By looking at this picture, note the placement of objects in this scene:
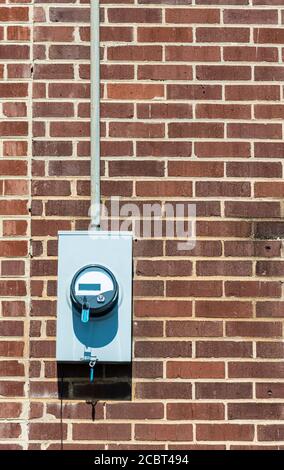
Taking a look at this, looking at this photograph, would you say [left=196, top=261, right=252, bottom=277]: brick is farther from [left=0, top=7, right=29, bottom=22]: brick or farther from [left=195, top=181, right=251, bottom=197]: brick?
[left=0, top=7, right=29, bottom=22]: brick

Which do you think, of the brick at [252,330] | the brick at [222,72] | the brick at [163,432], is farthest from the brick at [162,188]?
the brick at [163,432]

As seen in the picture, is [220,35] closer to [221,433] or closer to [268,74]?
[268,74]

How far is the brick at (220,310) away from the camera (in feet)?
11.2

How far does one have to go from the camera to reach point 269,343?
3.40m

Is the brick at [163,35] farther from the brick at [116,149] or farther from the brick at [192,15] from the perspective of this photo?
the brick at [116,149]

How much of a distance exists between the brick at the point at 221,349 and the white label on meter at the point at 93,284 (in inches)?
17.8

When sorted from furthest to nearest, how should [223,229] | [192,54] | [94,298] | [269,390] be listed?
[192,54] < [223,229] < [269,390] < [94,298]

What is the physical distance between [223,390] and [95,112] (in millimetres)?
1251

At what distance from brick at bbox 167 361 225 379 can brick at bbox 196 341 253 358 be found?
44mm

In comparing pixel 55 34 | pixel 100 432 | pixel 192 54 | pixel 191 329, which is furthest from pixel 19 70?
pixel 100 432

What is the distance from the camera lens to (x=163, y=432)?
3.34m
